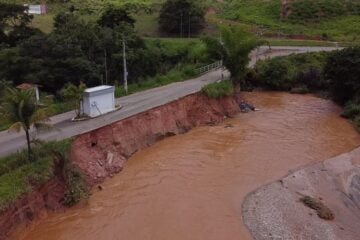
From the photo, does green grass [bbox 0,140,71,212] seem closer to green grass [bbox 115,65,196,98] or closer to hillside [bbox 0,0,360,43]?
green grass [bbox 115,65,196,98]

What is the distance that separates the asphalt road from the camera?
24.2 metres

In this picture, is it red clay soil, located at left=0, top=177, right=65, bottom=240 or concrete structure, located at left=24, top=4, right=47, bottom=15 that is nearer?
red clay soil, located at left=0, top=177, right=65, bottom=240

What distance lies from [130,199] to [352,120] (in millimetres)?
21699

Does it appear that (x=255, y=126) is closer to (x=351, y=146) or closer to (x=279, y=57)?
(x=351, y=146)

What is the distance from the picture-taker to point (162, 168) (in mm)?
25938

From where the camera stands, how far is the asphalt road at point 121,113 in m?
24.2

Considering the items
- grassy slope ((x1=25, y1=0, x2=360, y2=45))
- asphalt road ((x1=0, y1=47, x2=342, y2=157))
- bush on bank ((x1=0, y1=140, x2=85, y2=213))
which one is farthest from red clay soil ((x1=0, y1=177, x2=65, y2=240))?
grassy slope ((x1=25, y1=0, x2=360, y2=45))

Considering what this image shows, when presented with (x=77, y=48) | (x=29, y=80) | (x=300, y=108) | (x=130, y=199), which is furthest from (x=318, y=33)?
(x=130, y=199)

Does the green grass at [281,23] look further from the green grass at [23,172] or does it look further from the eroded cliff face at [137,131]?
the green grass at [23,172]

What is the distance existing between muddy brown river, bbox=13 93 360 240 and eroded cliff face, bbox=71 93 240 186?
2.22 feet

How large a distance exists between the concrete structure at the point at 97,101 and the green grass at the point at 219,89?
8.73 meters

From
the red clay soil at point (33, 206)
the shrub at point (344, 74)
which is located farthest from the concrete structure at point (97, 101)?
the shrub at point (344, 74)

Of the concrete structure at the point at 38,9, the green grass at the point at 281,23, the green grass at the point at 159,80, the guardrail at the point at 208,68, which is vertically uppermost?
the concrete structure at the point at 38,9

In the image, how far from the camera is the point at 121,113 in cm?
2936
